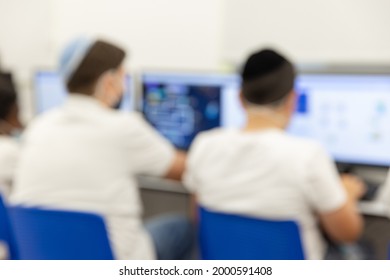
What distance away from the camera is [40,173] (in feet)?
5.14

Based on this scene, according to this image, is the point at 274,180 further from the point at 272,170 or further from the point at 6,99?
the point at 6,99

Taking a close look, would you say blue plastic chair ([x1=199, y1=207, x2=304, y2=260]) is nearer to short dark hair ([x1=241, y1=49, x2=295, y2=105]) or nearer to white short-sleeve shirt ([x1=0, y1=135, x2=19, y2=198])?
short dark hair ([x1=241, y1=49, x2=295, y2=105])

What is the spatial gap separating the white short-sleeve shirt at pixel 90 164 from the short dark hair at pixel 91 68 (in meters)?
0.04

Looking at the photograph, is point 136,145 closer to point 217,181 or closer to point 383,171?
point 217,181

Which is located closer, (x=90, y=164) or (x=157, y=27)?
(x=90, y=164)

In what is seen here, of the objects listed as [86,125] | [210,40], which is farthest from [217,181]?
[210,40]

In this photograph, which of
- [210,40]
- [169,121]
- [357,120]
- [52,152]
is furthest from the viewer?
[210,40]

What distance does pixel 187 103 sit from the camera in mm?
2191

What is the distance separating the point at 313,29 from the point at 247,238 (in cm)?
119

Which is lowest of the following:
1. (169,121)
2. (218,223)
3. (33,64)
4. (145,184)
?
(145,184)

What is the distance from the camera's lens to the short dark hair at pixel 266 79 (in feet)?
5.02

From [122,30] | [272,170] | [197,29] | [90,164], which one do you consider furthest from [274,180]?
[122,30]

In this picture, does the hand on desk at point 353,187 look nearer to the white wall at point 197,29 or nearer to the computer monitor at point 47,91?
the white wall at point 197,29

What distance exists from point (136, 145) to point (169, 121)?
610 millimetres
